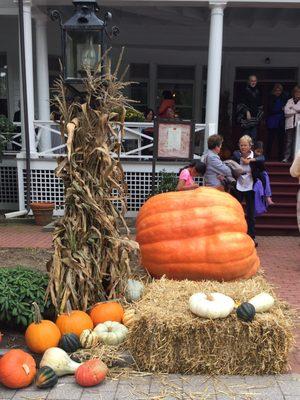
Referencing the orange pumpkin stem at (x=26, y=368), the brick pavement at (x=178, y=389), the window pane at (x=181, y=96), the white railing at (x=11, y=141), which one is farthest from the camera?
the window pane at (x=181, y=96)

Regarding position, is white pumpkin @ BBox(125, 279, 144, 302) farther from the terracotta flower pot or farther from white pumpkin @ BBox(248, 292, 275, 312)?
the terracotta flower pot

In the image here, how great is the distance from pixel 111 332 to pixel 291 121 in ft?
23.7

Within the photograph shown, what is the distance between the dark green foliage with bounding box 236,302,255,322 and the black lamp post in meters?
2.26

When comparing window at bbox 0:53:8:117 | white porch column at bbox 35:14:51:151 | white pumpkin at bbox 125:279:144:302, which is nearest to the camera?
white pumpkin at bbox 125:279:144:302

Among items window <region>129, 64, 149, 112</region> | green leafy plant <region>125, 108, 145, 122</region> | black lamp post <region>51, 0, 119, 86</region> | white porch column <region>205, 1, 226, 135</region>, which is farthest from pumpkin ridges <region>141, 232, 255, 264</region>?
window <region>129, 64, 149, 112</region>

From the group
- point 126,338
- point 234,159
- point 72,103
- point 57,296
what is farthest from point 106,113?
point 234,159

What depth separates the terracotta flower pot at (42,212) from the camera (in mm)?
8047

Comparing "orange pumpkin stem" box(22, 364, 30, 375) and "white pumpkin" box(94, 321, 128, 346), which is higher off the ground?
"white pumpkin" box(94, 321, 128, 346)

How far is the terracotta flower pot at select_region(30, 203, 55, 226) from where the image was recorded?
8047mm

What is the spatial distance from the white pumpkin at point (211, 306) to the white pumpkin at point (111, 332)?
2.16 feet

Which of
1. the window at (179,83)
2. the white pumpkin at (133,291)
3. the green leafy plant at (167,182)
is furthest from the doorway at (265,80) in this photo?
the white pumpkin at (133,291)

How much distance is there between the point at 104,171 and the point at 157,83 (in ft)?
29.5

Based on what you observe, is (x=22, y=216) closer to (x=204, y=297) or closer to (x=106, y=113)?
(x=106, y=113)

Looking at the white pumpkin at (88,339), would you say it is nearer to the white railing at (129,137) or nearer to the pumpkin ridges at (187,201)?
the pumpkin ridges at (187,201)
